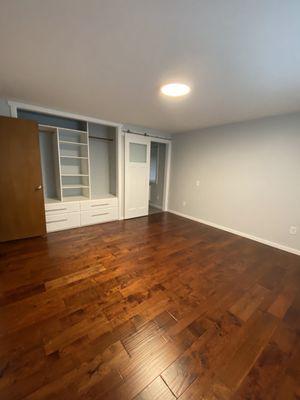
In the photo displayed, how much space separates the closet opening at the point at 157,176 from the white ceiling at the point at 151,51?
274 centimetres

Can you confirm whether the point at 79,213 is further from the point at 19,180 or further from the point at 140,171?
the point at 140,171

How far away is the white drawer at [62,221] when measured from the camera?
3.35m

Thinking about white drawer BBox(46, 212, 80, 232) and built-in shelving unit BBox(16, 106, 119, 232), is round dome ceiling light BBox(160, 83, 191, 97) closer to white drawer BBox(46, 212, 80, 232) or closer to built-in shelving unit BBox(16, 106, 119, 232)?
built-in shelving unit BBox(16, 106, 119, 232)

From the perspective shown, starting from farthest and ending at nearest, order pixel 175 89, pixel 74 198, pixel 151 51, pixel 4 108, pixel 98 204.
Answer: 1. pixel 98 204
2. pixel 74 198
3. pixel 4 108
4. pixel 175 89
5. pixel 151 51

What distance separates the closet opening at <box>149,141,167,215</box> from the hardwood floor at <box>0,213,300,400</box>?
108 inches

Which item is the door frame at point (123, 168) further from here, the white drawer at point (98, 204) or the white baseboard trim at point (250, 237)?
the white baseboard trim at point (250, 237)

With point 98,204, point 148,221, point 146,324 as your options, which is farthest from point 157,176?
point 146,324

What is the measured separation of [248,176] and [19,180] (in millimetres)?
4098

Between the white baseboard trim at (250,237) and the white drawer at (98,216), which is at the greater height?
the white drawer at (98,216)

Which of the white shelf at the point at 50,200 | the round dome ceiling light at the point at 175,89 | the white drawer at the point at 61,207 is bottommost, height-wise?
the white drawer at the point at 61,207

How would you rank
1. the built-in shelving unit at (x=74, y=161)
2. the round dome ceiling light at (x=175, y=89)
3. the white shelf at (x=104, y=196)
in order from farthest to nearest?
the white shelf at (x=104, y=196), the built-in shelving unit at (x=74, y=161), the round dome ceiling light at (x=175, y=89)

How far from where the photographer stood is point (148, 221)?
431 cm

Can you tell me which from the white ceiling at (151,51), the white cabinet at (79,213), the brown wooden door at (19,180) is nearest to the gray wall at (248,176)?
the white ceiling at (151,51)

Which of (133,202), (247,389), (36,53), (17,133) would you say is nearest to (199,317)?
(247,389)
